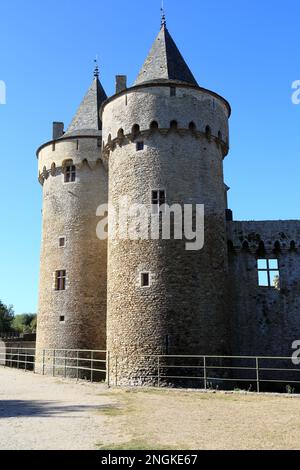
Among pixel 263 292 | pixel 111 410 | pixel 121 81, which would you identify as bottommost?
pixel 111 410

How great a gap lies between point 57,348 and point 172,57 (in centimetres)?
1518

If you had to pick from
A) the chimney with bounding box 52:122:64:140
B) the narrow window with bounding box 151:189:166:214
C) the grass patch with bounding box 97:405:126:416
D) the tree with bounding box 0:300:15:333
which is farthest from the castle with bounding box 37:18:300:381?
the tree with bounding box 0:300:15:333

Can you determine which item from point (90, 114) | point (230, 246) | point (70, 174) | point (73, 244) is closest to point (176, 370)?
point (230, 246)

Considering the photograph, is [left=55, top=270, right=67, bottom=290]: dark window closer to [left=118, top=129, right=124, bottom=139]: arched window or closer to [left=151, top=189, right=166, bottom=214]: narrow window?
[left=151, top=189, right=166, bottom=214]: narrow window

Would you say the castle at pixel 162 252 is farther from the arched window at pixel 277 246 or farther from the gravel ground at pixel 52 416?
the gravel ground at pixel 52 416

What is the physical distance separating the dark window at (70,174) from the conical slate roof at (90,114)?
1.94m

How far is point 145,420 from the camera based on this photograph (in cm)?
977

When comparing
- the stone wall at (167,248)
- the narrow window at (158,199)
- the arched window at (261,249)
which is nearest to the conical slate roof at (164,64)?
the stone wall at (167,248)

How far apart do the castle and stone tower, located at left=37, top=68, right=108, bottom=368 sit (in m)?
0.05

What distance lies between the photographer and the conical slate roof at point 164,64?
2054 cm

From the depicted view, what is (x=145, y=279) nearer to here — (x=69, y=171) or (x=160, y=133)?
(x=160, y=133)

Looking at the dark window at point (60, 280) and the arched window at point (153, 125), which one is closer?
the arched window at point (153, 125)

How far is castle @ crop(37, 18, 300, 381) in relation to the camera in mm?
A: 18016

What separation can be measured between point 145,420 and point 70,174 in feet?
59.3
